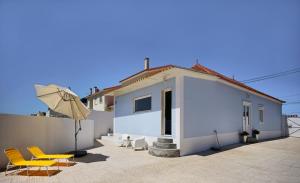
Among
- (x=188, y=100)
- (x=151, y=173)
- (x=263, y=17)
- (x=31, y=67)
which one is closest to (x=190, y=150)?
(x=188, y=100)

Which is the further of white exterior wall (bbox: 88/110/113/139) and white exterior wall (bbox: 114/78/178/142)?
white exterior wall (bbox: 88/110/113/139)

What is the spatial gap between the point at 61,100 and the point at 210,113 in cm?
817

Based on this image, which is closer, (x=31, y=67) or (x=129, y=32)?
(x=129, y=32)

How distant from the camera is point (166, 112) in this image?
11.2 meters

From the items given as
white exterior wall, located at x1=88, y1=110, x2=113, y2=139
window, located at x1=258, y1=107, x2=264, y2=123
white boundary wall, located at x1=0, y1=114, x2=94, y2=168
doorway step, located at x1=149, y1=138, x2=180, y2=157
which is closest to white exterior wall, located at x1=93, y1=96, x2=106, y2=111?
white exterior wall, located at x1=88, y1=110, x2=113, y2=139

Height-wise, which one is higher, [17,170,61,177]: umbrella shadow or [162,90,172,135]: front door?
[162,90,172,135]: front door

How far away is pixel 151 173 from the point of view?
6.28 metres

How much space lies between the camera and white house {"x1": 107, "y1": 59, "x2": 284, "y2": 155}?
9820 millimetres

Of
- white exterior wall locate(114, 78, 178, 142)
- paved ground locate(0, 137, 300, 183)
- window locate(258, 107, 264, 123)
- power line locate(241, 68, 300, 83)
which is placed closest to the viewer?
paved ground locate(0, 137, 300, 183)

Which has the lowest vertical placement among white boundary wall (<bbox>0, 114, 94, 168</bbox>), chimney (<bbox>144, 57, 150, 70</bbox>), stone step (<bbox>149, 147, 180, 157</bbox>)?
stone step (<bbox>149, 147, 180, 157</bbox>)

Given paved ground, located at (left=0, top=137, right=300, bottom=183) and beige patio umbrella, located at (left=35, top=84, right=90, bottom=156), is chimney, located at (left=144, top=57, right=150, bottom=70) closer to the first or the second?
beige patio umbrella, located at (left=35, top=84, right=90, bottom=156)

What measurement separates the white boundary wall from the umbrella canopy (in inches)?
36.8

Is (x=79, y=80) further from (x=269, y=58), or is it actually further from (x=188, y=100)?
(x=269, y=58)

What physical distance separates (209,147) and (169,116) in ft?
9.50
